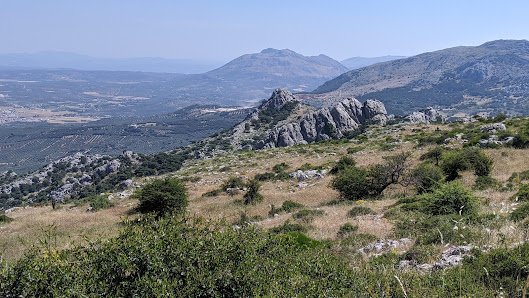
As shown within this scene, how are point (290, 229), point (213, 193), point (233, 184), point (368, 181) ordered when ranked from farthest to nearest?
point (233, 184)
point (213, 193)
point (368, 181)
point (290, 229)

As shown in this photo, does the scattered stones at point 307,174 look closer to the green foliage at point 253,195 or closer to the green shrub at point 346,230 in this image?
the green foliage at point 253,195

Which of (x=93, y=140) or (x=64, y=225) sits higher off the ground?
(x=64, y=225)

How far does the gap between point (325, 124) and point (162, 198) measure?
54149 mm

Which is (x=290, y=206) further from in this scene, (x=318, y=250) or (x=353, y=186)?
(x=318, y=250)

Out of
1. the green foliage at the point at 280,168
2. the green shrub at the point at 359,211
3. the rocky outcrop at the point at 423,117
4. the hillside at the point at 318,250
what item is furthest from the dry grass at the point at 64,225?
the rocky outcrop at the point at 423,117

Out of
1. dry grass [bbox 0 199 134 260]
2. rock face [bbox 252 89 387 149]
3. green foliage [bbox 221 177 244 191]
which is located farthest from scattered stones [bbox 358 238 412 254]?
rock face [bbox 252 89 387 149]

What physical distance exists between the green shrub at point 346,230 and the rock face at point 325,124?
5000 centimetres

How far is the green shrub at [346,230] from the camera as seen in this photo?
11250mm

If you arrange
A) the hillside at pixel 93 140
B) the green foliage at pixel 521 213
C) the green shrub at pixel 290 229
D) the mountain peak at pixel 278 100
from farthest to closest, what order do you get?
the hillside at pixel 93 140 < the mountain peak at pixel 278 100 < the green shrub at pixel 290 229 < the green foliage at pixel 521 213

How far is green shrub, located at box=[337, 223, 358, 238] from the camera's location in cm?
1125

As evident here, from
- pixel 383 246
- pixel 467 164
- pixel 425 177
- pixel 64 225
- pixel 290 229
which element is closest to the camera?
pixel 383 246

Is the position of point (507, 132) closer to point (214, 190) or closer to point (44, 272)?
point (214, 190)

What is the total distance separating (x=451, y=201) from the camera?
1167 centimetres

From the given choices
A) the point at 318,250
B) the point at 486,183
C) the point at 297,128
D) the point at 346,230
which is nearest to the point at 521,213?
the point at 346,230
